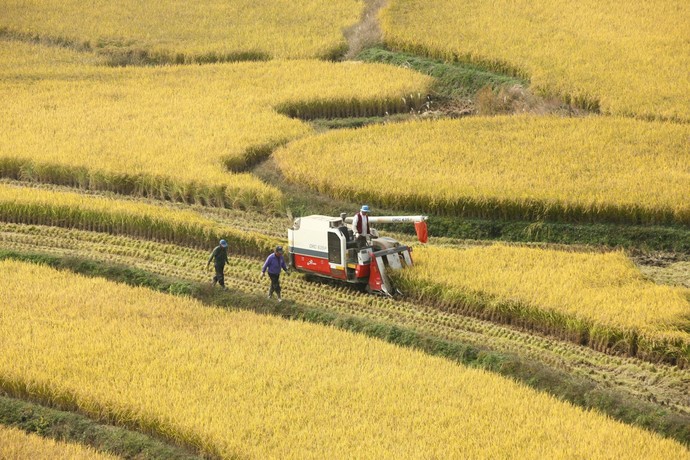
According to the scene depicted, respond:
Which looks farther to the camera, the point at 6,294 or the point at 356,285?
the point at 356,285

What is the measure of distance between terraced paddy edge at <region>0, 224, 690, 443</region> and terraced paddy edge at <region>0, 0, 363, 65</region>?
19.1m

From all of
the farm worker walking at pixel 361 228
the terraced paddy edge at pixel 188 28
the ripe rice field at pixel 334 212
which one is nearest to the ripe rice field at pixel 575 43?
the ripe rice field at pixel 334 212

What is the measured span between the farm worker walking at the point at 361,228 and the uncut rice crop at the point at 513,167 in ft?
14.8

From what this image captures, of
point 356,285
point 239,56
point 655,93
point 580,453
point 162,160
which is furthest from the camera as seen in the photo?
point 239,56

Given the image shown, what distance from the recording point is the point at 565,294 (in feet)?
69.2

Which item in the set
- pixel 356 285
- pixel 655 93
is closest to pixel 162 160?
pixel 356 285

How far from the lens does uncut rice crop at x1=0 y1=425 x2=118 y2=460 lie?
15383 millimetres

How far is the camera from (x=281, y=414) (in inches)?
659

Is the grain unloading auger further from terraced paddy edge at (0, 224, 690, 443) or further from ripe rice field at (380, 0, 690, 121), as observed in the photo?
ripe rice field at (380, 0, 690, 121)

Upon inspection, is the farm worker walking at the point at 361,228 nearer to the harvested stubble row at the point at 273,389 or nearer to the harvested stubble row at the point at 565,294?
the harvested stubble row at the point at 565,294

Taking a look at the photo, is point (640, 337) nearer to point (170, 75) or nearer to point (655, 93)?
point (655, 93)

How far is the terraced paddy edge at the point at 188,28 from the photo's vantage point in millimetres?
45094

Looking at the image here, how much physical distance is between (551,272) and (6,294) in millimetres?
10695

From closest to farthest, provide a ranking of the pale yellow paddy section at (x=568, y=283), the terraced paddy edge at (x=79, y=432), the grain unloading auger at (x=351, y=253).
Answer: the terraced paddy edge at (x=79, y=432)
the pale yellow paddy section at (x=568, y=283)
the grain unloading auger at (x=351, y=253)
